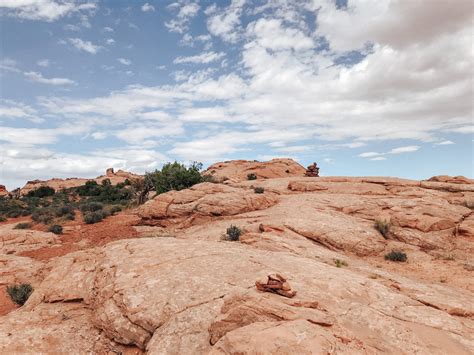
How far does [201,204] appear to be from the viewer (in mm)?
22141

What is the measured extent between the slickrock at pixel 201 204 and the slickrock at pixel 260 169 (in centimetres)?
2875

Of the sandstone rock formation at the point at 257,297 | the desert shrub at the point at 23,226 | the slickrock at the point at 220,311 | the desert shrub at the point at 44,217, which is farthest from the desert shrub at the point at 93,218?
the slickrock at the point at 220,311

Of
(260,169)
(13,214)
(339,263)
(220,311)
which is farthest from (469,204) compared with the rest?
(13,214)

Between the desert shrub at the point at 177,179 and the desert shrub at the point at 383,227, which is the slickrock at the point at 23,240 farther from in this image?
the desert shrub at the point at 383,227

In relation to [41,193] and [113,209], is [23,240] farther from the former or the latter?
[41,193]

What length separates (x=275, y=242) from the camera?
14125 millimetres

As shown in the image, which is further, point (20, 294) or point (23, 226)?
point (23, 226)

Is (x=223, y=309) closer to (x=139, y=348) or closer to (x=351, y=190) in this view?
(x=139, y=348)

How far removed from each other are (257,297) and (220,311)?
1014mm

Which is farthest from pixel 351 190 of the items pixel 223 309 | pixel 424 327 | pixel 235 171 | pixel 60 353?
pixel 235 171

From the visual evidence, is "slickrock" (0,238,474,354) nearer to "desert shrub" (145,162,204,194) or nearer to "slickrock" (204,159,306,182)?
"desert shrub" (145,162,204,194)

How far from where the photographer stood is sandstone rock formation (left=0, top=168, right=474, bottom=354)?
6.38 meters

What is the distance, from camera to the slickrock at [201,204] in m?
21.6

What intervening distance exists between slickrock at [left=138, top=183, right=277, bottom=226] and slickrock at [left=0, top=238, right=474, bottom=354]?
1006 centimetres
